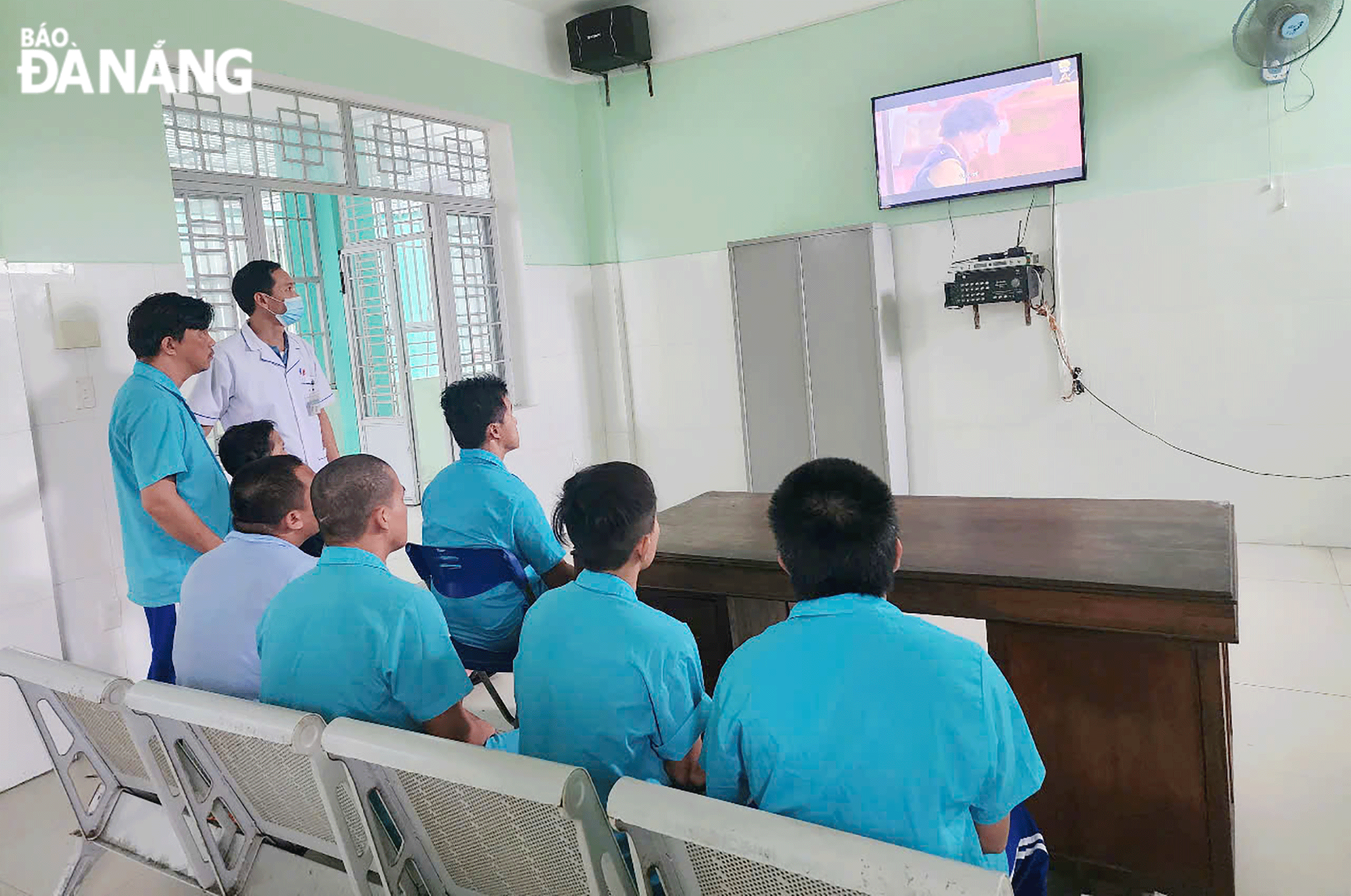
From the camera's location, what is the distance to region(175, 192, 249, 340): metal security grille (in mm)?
4809

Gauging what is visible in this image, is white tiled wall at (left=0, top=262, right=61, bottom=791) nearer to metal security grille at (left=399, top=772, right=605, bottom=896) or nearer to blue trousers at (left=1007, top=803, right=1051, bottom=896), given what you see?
metal security grille at (left=399, top=772, right=605, bottom=896)

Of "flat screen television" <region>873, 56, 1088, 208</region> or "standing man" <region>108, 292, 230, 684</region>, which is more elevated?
"flat screen television" <region>873, 56, 1088, 208</region>

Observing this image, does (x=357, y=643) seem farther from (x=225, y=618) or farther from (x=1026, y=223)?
(x=1026, y=223)

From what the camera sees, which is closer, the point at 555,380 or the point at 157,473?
the point at 157,473

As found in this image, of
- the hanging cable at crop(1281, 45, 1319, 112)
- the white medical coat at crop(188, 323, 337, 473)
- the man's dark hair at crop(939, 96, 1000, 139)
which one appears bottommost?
the white medical coat at crop(188, 323, 337, 473)

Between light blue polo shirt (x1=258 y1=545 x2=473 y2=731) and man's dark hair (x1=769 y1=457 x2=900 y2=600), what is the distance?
2.59 feet

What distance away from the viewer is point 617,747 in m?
1.64

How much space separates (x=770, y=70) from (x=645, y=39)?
2.77 feet

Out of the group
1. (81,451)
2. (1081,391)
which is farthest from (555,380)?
(1081,391)

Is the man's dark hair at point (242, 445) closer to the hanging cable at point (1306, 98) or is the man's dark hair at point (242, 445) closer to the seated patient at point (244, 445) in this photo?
the seated patient at point (244, 445)

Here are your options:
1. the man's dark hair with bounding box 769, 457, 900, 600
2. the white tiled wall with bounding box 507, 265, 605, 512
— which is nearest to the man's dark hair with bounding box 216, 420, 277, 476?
the man's dark hair with bounding box 769, 457, 900, 600

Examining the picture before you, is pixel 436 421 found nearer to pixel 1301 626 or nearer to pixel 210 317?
pixel 210 317

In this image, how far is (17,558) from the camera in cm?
332

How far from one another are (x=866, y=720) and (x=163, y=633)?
266 centimetres
